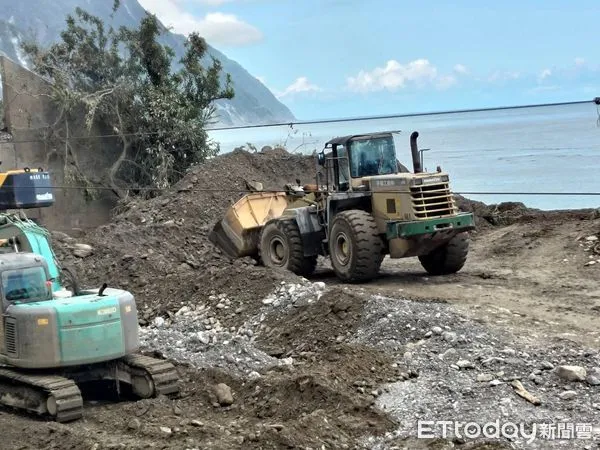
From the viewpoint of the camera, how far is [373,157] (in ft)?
54.4

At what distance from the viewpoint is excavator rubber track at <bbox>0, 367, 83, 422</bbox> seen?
9953 millimetres

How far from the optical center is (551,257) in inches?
720

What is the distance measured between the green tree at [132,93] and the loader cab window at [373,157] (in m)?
11.4

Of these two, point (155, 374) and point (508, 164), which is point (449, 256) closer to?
point (155, 374)

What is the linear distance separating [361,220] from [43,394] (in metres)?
6.97

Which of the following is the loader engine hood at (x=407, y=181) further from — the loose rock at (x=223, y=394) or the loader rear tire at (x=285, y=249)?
the loose rock at (x=223, y=394)

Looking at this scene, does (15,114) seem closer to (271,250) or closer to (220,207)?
(220,207)

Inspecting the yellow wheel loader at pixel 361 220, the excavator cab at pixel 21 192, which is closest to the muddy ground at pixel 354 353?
the yellow wheel loader at pixel 361 220

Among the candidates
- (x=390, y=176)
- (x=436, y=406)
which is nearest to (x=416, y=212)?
(x=390, y=176)

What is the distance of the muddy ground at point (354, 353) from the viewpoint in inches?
358

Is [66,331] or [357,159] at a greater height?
[357,159]

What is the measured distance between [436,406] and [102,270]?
34.3 ft

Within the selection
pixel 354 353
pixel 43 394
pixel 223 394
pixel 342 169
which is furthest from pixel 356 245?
pixel 43 394

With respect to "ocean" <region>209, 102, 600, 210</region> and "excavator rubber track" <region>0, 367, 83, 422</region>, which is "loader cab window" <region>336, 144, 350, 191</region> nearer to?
"excavator rubber track" <region>0, 367, 83, 422</region>
